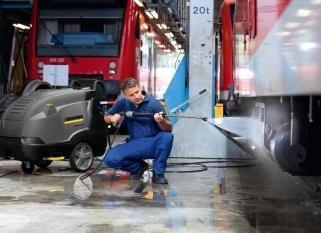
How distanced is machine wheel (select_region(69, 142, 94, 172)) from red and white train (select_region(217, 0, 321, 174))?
8.34 feet

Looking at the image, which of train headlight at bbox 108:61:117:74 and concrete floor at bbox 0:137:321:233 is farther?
train headlight at bbox 108:61:117:74

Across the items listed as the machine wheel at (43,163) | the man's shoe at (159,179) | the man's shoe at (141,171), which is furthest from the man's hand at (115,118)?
the machine wheel at (43,163)

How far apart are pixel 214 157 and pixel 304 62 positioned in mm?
6818

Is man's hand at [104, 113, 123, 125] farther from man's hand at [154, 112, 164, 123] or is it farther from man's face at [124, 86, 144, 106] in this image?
man's hand at [154, 112, 164, 123]

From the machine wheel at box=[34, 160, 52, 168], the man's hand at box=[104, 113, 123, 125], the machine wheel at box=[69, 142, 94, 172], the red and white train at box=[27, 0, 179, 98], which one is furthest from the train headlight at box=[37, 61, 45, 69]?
the man's hand at box=[104, 113, 123, 125]

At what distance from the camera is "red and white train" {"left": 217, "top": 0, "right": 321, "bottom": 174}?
2596 mm

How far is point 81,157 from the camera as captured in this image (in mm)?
7852

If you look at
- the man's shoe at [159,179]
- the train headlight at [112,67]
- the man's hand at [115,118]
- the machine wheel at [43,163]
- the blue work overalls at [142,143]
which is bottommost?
the man's shoe at [159,179]

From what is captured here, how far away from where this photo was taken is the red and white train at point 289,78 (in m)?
2.60

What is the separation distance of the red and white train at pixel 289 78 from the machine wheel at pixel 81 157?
2.54m

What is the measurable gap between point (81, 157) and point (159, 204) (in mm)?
2336

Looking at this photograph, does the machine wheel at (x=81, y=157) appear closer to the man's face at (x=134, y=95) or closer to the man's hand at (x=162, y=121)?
the man's face at (x=134, y=95)

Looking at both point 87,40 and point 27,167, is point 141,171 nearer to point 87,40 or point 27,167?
point 27,167

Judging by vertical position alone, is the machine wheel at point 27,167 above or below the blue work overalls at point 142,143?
below
